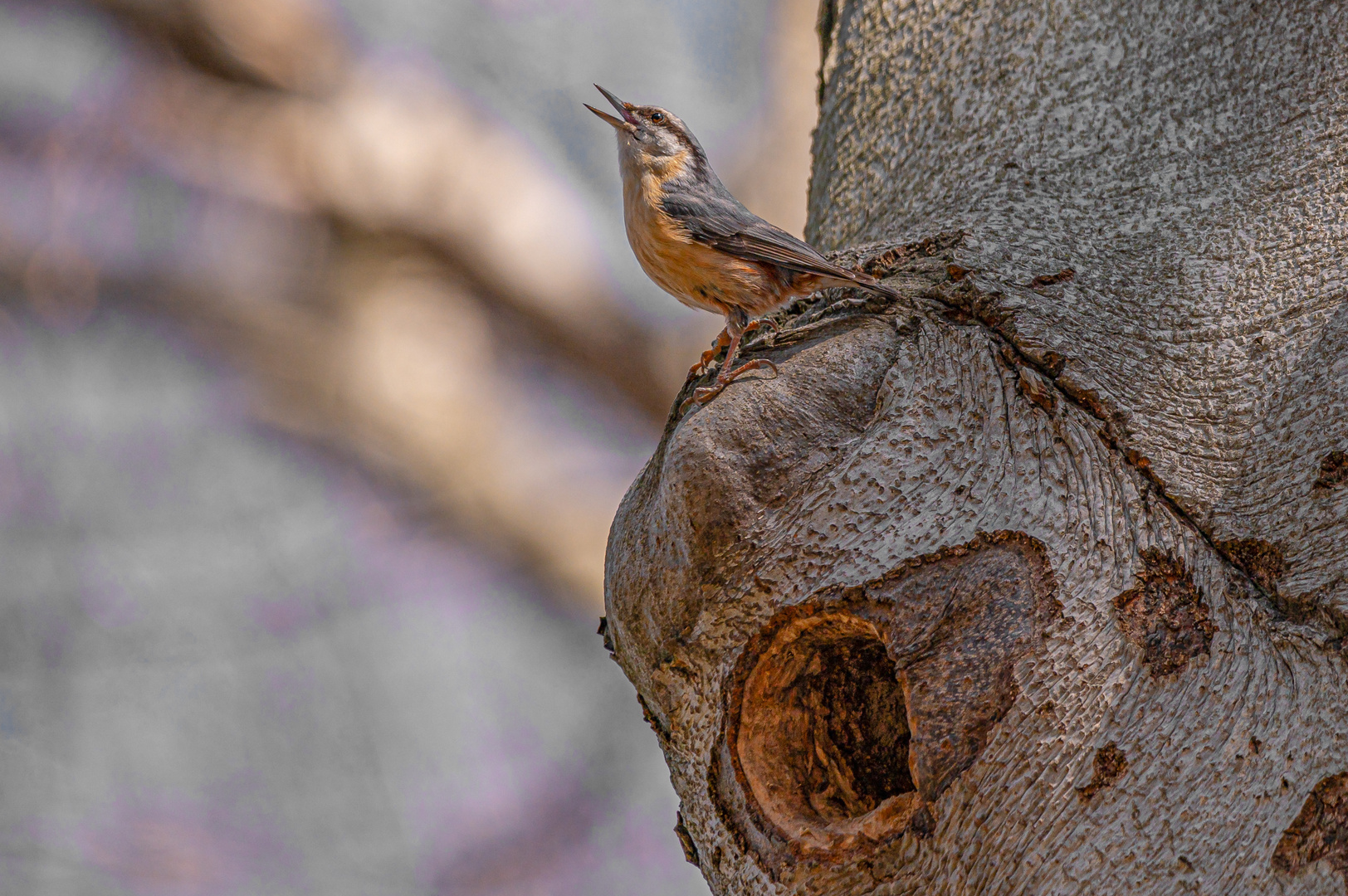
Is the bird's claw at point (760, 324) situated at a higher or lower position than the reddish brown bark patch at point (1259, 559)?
higher

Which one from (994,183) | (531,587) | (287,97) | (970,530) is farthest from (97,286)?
(970,530)

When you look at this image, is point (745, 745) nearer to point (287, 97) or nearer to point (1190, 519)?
point (1190, 519)

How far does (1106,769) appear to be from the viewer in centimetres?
102

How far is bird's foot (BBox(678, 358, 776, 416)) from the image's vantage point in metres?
1.24

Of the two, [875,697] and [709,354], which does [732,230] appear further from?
[875,697]

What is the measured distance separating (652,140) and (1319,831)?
1679 millimetres

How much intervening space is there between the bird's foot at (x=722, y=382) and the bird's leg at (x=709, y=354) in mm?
120

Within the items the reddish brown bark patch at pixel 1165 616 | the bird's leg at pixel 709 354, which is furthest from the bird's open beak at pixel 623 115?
the reddish brown bark patch at pixel 1165 616

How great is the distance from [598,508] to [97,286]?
1.92 meters

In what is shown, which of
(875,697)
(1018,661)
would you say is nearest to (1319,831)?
(1018,661)

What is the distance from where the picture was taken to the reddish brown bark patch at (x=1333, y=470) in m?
1.09

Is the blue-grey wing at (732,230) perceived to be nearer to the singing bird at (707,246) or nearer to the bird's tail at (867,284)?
the singing bird at (707,246)

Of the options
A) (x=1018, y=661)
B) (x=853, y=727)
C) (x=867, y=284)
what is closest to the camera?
(x=1018, y=661)

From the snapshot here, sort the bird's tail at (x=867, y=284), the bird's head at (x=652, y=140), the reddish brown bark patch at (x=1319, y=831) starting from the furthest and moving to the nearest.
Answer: the bird's head at (x=652, y=140)
the bird's tail at (x=867, y=284)
the reddish brown bark patch at (x=1319, y=831)
